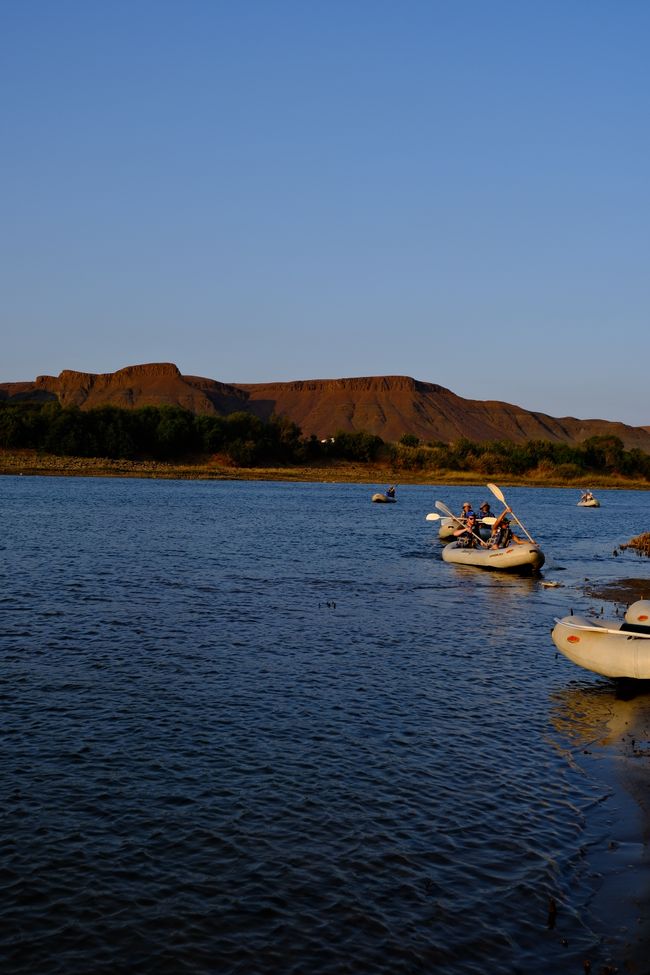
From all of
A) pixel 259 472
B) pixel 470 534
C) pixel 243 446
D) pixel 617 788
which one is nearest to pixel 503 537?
pixel 470 534

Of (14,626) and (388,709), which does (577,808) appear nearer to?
(388,709)

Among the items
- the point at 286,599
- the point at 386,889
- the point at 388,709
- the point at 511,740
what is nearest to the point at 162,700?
the point at 388,709

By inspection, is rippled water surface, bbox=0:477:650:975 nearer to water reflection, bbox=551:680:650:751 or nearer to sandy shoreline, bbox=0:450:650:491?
water reflection, bbox=551:680:650:751

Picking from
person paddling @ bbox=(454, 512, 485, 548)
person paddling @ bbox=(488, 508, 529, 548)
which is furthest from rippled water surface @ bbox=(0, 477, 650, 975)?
person paddling @ bbox=(454, 512, 485, 548)

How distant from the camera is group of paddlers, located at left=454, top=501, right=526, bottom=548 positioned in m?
35.0

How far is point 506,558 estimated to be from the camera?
32656 mm

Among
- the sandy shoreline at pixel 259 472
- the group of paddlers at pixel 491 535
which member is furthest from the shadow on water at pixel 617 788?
the sandy shoreline at pixel 259 472

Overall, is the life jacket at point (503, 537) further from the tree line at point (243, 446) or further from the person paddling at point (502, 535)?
the tree line at point (243, 446)

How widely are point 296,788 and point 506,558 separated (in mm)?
23108

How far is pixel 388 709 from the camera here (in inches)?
549

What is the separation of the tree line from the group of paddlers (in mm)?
87472

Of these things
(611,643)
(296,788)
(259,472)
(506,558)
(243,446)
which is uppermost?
(243,446)

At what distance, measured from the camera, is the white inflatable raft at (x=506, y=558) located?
3206 cm

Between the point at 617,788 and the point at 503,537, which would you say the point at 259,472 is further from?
the point at 617,788
